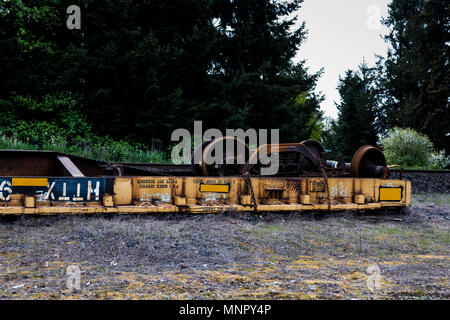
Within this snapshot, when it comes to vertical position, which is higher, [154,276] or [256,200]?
[256,200]

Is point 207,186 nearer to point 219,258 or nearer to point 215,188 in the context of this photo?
point 215,188

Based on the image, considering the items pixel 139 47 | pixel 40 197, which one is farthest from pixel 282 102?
pixel 40 197

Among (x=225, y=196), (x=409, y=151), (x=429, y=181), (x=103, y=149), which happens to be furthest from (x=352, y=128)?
(x=225, y=196)

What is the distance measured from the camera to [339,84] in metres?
45.0

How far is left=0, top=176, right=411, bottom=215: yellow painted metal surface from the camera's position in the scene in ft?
16.7

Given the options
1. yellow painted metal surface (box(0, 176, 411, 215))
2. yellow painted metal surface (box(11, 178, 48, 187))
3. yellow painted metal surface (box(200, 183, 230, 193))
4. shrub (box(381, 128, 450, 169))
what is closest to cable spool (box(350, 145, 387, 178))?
yellow painted metal surface (box(0, 176, 411, 215))

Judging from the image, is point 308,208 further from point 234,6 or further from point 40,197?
point 234,6

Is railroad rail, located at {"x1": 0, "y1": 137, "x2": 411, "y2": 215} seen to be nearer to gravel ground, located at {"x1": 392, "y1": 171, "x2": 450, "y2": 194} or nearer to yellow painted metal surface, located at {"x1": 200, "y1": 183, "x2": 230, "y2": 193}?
yellow painted metal surface, located at {"x1": 200, "y1": 183, "x2": 230, "y2": 193}

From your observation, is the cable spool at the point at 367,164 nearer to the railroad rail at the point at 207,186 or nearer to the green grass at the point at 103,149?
the railroad rail at the point at 207,186

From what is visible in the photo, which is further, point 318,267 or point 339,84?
point 339,84

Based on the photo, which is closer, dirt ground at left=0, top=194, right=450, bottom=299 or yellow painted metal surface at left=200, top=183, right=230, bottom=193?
dirt ground at left=0, top=194, right=450, bottom=299

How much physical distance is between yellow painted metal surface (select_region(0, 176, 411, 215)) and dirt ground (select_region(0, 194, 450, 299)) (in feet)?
0.48
